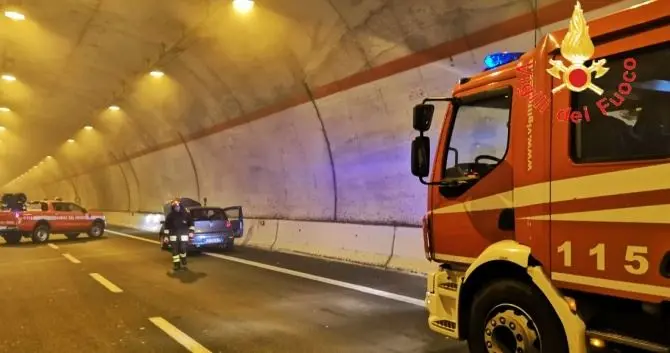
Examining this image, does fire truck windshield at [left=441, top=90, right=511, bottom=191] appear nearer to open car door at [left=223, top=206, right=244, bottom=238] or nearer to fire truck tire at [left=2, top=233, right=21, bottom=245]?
open car door at [left=223, top=206, right=244, bottom=238]

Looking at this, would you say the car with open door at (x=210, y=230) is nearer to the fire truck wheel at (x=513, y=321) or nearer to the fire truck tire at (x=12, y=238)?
the fire truck tire at (x=12, y=238)

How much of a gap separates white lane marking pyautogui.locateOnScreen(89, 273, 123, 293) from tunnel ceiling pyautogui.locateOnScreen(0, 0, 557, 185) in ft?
20.5

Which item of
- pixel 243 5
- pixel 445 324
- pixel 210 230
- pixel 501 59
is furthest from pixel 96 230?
pixel 501 59

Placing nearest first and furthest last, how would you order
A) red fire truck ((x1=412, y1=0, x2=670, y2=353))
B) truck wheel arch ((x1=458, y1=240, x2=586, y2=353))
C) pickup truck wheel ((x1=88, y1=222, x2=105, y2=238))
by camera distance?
red fire truck ((x1=412, y1=0, x2=670, y2=353)), truck wheel arch ((x1=458, y1=240, x2=586, y2=353)), pickup truck wheel ((x1=88, y1=222, x2=105, y2=238))

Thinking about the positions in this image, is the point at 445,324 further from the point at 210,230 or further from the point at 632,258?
the point at 210,230

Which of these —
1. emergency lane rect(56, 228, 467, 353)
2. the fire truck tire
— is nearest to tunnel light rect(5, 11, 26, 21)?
emergency lane rect(56, 228, 467, 353)

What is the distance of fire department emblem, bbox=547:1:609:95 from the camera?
4.02 meters

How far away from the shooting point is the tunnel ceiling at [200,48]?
11031mm

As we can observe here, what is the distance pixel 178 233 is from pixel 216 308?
5.38 m

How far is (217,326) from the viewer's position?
752 centimetres

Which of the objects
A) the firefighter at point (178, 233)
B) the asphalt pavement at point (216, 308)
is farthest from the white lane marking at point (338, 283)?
the firefighter at point (178, 233)

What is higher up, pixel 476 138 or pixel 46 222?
pixel 476 138

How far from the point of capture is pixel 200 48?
15.9 meters

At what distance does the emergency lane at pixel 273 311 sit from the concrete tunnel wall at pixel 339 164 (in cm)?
163
